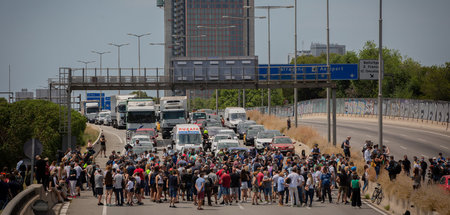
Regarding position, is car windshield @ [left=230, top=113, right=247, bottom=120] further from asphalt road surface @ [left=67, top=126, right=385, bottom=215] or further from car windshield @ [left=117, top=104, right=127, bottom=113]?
asphalt road surface @ [left=67, top=126, right=385, bottom=215]

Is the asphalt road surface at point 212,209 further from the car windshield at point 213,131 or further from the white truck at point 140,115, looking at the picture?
the white truck at point 140,115

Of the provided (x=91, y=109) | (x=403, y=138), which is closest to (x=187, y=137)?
(x=403, y=138)

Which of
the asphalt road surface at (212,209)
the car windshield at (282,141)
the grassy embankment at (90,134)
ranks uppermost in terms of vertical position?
the car windshield at (282,141)

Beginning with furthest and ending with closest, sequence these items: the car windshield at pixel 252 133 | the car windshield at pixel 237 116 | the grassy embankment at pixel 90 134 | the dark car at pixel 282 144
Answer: the grassy embankment at pixel 90 134, the car windshield at pixel 237 116, the car windshield at pixel 252 133, the dark car at pixel 282 144

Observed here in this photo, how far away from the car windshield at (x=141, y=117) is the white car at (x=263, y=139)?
14.3 metres

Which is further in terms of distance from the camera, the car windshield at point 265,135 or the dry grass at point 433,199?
the car windshield at point 265,135

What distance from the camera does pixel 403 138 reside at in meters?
52.1

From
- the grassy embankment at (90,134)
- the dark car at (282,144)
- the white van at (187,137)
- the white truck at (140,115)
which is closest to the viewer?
the dark car at (282,144)

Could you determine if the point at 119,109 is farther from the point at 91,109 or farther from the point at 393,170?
the point at 393,170

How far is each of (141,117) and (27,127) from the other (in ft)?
57.2

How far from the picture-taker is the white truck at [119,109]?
69012mm

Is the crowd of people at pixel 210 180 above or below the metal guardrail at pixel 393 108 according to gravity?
below

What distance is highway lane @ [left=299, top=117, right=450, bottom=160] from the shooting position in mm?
43500

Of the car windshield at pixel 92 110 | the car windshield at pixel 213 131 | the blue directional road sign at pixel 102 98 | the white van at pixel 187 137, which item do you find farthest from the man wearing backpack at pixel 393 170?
the blue directional road sign at pixel 102 98
